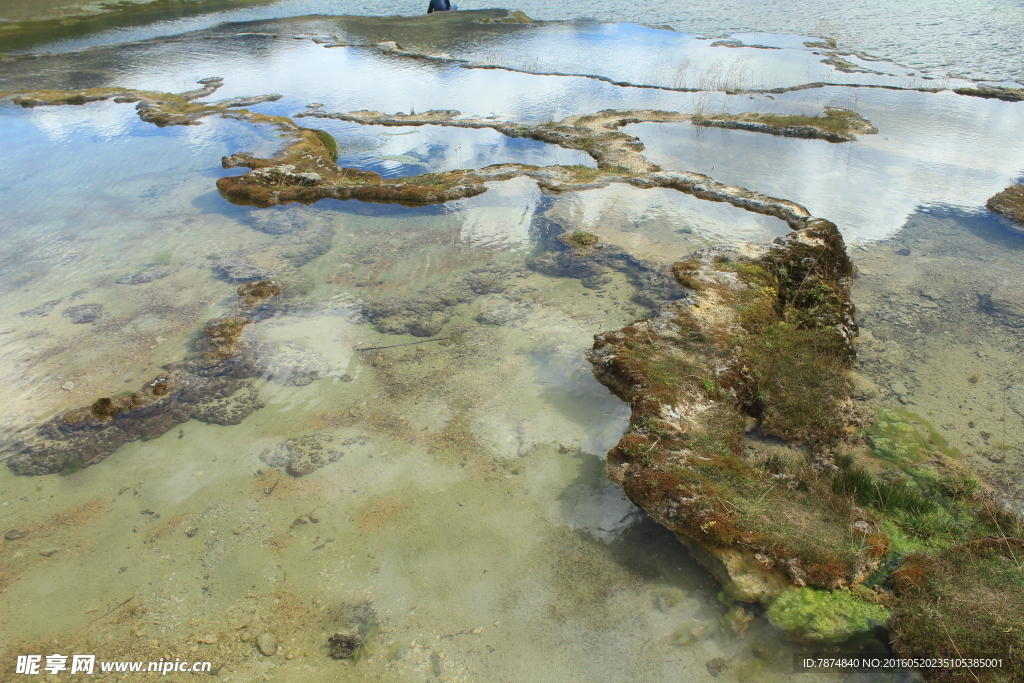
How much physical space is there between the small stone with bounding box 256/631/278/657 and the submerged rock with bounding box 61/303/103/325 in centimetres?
901

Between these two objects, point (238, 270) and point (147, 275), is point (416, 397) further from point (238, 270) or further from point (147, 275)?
point (147, 275)

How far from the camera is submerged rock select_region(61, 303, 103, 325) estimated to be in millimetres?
11516

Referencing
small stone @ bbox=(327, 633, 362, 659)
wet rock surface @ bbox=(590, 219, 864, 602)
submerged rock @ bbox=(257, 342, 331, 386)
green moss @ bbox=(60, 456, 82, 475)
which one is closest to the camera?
small stone @ bbox=(327, 633, 362, 659)

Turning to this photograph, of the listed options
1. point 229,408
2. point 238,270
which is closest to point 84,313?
point 238,270

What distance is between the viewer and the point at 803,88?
26.1 meters

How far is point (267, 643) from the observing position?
5.81 metres

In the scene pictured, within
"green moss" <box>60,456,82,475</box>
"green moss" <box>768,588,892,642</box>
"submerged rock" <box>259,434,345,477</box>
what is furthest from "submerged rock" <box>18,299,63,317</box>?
"green moss" <box>768,588,892,642</box>

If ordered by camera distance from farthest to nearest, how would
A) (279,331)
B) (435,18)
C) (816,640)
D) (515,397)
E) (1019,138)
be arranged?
(435,18) < (1019,138) < (279,331) < (515,397) < (816,640)

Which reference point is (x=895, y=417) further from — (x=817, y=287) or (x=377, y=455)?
(x=377, y=455)

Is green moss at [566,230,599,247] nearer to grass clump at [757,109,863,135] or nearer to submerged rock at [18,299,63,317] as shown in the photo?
submerged rock at [18,299,63,317]

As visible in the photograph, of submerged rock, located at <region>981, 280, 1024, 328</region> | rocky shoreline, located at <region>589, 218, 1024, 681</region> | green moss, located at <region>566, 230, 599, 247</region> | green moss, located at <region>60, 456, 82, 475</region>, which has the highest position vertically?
green moss, located at <region>566, 230, 599, 247</region>

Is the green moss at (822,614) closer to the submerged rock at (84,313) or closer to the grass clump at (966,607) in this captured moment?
the grass clump at (966,607)

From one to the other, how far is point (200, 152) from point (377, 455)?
17.8 metres

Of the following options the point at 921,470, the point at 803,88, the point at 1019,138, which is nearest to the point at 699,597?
the point at 921,470
